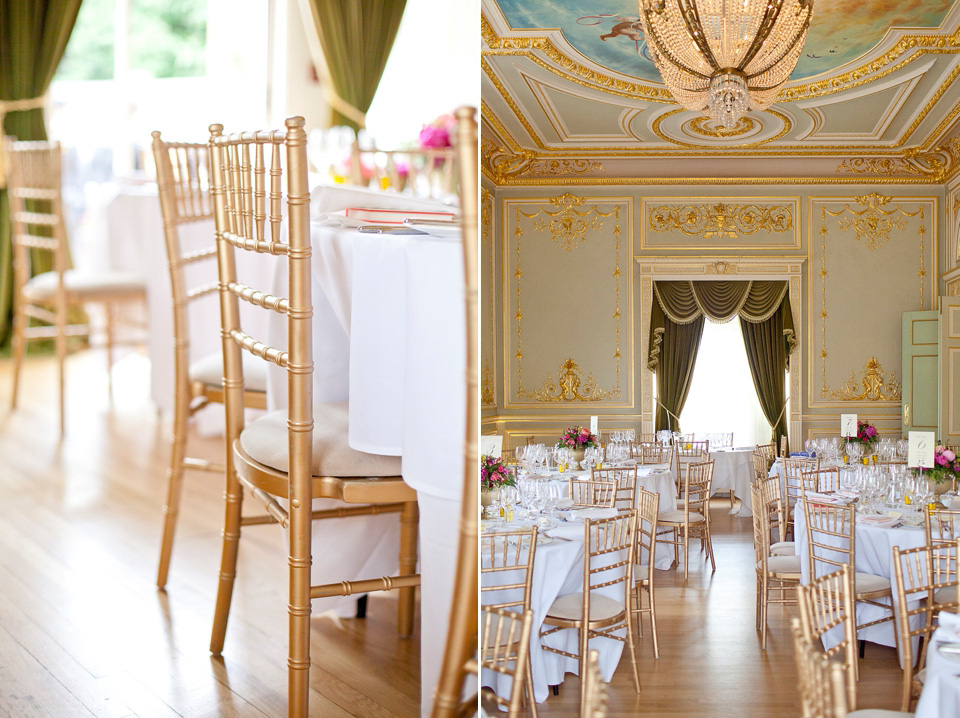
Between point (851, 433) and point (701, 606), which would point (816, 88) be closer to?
point (851, 433)

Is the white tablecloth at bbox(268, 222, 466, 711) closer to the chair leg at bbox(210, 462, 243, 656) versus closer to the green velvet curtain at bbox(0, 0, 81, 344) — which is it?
the chair leg at bbox(210, 462, 243, 656)

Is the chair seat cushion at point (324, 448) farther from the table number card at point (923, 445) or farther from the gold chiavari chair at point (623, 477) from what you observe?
the table number card at point (923, 445)

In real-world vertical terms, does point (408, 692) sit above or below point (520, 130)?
below

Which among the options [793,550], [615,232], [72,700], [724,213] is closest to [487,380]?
[615,232]

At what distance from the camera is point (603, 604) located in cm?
129

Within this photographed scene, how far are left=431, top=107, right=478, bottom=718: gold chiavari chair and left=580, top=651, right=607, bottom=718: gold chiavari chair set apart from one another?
0.40ft

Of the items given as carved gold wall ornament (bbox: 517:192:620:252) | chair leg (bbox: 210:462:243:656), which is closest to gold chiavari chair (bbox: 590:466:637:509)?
carved gold wall ornament (bbox: 517:192:620:252)

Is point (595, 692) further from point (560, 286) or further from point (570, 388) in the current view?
point (560, 286)

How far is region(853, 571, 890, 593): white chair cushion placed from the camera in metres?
1.57

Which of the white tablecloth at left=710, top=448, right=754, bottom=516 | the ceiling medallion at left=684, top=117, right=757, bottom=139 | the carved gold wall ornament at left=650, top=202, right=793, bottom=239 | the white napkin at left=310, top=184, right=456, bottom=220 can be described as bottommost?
the white tablecloth at left=710, top=448, right=754, bottom=516

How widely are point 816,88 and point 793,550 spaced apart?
0.67 meters

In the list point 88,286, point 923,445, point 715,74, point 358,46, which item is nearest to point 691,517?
point 923,445

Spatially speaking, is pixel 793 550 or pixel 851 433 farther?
pixel 793 550

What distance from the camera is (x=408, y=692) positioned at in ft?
6.77
